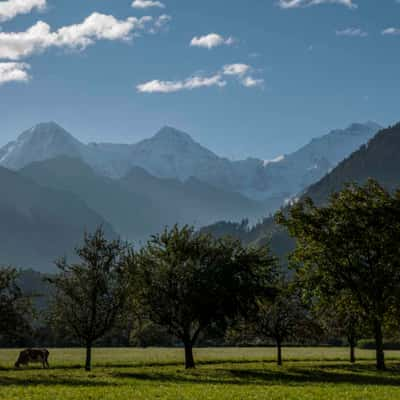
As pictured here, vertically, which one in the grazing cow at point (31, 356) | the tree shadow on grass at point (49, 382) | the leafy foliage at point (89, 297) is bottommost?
the grazing cow at point (31, 356)

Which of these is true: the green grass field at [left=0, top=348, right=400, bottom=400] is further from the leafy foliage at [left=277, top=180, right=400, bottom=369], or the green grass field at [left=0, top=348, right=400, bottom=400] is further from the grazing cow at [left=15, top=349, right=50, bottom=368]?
the grazing cow at [left=15, top=349, right=50, bottom=368]

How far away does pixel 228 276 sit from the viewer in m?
56.7

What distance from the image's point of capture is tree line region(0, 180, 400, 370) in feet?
178

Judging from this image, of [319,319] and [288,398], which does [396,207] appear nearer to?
[319,319]

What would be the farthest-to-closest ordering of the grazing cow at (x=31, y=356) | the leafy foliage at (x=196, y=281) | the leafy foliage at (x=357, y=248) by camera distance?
the grazing cow at (x=31, y=356) → the leafy foliage at (x=196, y=281) → the leafy foliage at (x=357, y=248)

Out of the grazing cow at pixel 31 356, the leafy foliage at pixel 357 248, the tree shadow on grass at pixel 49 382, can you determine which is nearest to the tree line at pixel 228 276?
the leafy foliage at pixel 357 248

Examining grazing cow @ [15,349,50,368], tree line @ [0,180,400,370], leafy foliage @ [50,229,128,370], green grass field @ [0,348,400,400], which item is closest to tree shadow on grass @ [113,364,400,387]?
green grass field @ [0,348,400,400]

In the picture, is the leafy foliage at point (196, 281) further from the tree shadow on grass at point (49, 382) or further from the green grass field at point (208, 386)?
the tree shadow on grass at point (49, 382)

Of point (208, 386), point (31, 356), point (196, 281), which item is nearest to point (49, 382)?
point (208, 386)

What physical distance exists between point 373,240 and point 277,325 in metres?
18.7

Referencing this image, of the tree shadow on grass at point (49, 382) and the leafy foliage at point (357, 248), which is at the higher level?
the leafy foliage at point (357, 248)

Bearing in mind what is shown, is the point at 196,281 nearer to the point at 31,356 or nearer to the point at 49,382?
the point at 49,382

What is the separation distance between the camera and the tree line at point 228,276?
2132 inches

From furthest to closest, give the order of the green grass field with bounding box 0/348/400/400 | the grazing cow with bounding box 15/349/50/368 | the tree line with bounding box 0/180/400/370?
1. the grazing cow with bounding box 15/349/50/368
2. the tree line with bounding box 0/180/400/370
3. the green grass field with bounding box 0/348/400/400
